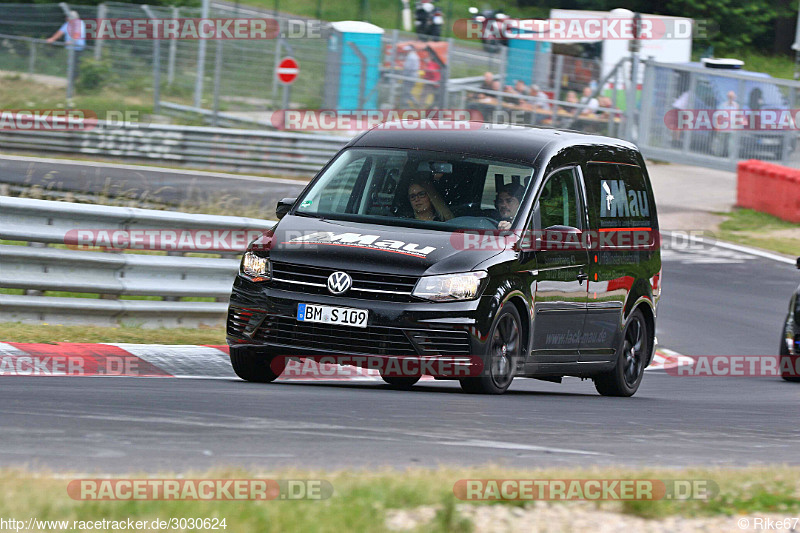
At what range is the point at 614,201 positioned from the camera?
10555mm

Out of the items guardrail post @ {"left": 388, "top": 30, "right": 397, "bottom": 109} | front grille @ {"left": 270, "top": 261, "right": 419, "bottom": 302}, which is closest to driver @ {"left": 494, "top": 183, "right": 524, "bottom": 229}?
front grille @ {"left": 270, "top": 261, "right": 419, "bottom": 302}

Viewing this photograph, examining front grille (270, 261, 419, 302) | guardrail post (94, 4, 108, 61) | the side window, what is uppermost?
guardrail post (94, 4, 108, 61)

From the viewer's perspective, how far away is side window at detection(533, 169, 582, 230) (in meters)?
9.30

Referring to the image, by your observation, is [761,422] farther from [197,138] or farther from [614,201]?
[197,138]

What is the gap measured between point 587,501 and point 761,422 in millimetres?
4183

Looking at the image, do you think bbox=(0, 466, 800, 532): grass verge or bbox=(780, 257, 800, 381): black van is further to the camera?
bbox=(780, 257, 800, 381): black van

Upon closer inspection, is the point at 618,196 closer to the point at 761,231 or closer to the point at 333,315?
the point at 333,315

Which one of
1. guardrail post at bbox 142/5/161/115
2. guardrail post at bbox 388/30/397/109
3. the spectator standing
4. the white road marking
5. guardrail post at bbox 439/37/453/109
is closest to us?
the white road marking

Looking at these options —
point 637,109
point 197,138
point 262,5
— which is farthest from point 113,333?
point 262,5

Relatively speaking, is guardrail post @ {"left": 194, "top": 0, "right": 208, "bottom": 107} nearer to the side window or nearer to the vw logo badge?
the side window

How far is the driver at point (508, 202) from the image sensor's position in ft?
29.5

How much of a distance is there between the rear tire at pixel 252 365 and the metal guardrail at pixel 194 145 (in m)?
18.1

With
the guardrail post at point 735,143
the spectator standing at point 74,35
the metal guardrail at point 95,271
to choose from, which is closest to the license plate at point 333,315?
the metal guardrail at point 95,271

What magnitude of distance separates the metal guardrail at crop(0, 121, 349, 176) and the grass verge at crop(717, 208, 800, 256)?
7.71m
